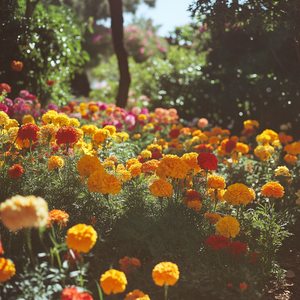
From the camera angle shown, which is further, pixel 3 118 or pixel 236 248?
pixel 3 118

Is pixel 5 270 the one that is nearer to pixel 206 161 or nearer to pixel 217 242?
pixel 217 242

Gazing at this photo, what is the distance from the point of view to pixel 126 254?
8.54ft

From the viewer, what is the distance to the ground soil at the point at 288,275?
2549 mm

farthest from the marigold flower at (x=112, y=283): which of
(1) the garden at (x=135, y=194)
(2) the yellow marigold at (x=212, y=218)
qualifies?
(2) the yellow marigold at (x=212, y=218)

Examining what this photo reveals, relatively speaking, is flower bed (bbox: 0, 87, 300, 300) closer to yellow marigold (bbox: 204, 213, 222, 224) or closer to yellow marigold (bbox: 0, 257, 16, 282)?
yellow marigold (bbox: 204, 213, 222, 224)

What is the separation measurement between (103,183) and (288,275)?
6.13 ft

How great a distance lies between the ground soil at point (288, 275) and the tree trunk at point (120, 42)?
18.2ft

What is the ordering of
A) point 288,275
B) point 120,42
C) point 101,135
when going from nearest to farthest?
point 288,275, point 101,135, point 120,42

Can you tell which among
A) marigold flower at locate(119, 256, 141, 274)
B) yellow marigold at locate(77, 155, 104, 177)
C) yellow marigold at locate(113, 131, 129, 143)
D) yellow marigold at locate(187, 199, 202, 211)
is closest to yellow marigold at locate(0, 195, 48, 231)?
marigold flower at locate(119, 256, 141, 274)

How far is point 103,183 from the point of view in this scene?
7.72 feet

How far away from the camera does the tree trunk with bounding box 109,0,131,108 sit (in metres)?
7.20

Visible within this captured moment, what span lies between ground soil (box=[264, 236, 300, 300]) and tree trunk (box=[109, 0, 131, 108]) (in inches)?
218

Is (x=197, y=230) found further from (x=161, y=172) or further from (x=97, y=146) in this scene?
(x=97, y=146)

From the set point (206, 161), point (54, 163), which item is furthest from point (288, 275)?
point (54, 163)
